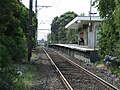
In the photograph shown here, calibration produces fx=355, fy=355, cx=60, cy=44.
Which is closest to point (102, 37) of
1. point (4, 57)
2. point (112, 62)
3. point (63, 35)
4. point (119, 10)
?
point (112, 62)

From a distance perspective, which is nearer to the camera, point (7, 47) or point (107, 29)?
point (7, 47)

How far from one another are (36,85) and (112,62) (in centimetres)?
1206

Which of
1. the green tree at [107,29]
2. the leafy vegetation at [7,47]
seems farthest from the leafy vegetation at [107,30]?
the leafy vegetation at [7,47]

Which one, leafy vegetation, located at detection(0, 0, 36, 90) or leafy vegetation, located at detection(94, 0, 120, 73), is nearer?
leafy vegetation, located at detection(0, 0, 36, 90)

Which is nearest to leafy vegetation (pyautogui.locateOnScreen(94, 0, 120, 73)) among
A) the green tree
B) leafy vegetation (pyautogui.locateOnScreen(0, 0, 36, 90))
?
the green tree

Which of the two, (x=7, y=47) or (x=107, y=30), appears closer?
(x=7, y=47)

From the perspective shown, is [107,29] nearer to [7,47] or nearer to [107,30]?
[107,30]

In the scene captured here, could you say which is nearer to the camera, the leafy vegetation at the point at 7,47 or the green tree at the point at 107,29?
the leafy vegetation at the point at 7,47

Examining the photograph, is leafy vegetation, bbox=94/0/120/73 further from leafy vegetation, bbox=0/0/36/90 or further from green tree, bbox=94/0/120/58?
leafy vegetation, bbox=0/0/36/90

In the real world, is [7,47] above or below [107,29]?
below

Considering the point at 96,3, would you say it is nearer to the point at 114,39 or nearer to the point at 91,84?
the point at 114,39

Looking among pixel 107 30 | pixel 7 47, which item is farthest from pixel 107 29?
pixel 7 47

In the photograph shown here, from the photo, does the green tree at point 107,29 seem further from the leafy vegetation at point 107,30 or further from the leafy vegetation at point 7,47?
the leafy vegetation at point 7,47

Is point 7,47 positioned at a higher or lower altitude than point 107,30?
lower
